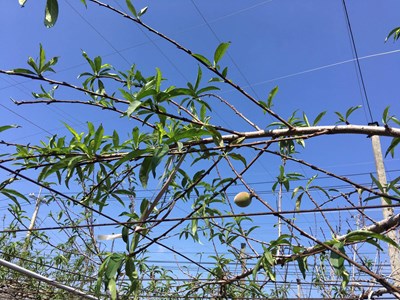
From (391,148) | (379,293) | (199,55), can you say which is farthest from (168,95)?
(379,293)

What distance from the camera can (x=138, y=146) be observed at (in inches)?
47.7

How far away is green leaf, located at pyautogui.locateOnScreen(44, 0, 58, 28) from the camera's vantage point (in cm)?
90

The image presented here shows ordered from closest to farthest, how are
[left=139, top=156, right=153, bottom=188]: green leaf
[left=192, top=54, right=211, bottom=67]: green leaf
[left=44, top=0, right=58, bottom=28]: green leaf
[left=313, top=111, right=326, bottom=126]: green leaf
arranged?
[left=44, top=0, right=58, bottom=28]: green leaf < [left=139, top=156, right=153, bottom=188]: green leaf < [left=192, top=54, right=211, bottom=67]: green leaf < [left=313, top=111, right=326, bottom=126]: green leaf

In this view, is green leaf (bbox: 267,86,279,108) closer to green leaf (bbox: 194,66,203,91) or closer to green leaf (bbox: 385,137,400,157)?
green leaf (bbox: 194,66,203,91)

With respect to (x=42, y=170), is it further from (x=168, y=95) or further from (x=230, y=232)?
(x=230, y=232)

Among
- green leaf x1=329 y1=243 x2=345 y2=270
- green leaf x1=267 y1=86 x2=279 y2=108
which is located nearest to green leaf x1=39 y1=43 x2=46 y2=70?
green leaf x1=267 y1=86 x2=279 y2=108

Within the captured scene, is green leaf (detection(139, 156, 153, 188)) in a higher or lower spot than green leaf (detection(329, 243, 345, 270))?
higher

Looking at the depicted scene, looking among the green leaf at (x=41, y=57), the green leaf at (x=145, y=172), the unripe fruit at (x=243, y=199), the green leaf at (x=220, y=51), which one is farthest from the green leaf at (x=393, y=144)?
the green leaf at (x=41, y=57)

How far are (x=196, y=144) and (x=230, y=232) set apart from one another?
1.04 meters

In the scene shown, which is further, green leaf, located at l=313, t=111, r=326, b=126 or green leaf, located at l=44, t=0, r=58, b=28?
green leaf, located at l=313, t=111, r=326, b=126

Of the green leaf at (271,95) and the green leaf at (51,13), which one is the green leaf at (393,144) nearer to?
the green leaf at (271,95)

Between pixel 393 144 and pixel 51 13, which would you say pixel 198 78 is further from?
pixel 393 144

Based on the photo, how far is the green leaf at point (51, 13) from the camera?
0.90 metres

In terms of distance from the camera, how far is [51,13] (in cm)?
90
